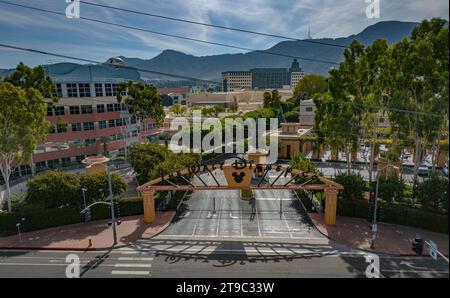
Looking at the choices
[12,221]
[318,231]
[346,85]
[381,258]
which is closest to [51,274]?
[12,221]

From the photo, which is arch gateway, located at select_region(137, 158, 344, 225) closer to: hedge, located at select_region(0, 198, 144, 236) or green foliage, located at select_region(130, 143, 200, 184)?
hedge, located at select_region(0, 198, 144, 236)

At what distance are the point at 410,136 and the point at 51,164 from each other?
54.4 m

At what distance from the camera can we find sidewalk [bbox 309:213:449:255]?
2348cm

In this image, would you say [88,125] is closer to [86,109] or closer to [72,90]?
[86,109]

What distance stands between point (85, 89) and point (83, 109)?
12.1 ft

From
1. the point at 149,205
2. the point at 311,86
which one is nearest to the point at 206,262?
the point at 149,205

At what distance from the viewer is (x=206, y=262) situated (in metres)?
21.6

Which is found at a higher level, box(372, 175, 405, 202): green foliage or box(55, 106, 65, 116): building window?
box(55, 106, 65, 116): building window

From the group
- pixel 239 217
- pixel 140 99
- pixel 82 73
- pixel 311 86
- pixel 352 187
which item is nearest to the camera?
pixel 352 187

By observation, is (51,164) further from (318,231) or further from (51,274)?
(318,231)

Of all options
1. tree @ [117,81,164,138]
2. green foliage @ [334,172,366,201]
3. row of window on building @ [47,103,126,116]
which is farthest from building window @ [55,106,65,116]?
green foliage @ [334,172,366,201]

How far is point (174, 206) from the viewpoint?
109 ft

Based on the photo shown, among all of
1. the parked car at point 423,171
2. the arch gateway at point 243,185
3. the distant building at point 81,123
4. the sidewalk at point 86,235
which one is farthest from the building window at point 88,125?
the parked car at point 423,171

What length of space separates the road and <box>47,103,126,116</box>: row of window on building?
102 feet
